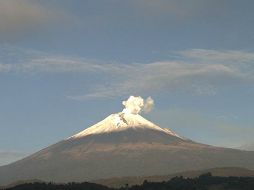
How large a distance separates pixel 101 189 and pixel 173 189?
17.6m

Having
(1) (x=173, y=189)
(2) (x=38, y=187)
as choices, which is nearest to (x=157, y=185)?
(1) (x=173, y=189)

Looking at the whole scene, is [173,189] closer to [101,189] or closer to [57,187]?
[101,189]

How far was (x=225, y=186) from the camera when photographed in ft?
512

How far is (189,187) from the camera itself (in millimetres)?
157000

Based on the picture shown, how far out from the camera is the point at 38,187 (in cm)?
14212

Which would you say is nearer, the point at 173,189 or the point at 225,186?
the point at 173,189

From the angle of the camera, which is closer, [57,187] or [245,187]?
[57,187]

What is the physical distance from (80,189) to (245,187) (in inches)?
1691

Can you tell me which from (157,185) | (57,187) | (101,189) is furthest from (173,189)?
(57,187)

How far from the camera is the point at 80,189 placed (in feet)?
491

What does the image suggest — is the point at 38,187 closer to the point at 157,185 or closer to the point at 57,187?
the point at 57,187

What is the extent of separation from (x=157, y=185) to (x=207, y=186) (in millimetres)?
15960

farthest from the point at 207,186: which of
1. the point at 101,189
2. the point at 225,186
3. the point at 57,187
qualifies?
the point at 57,187

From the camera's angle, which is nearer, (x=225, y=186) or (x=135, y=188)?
(x=135, y=188)
